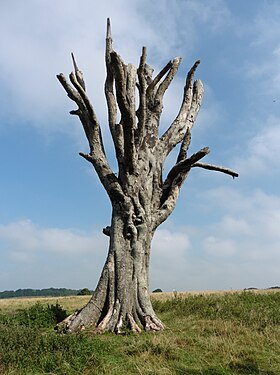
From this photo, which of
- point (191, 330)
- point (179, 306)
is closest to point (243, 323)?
point (191, 330)

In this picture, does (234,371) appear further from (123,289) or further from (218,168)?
(218,168)

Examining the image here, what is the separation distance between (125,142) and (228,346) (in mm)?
6077

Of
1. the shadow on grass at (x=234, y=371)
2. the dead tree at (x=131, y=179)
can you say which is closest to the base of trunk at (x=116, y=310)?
the dead tree at (x=131, y=179)

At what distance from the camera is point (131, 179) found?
1246 cm

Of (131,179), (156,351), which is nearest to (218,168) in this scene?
(131,179)

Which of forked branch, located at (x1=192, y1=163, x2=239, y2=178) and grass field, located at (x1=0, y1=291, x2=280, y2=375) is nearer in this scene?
grass field, located at (x1=0, y1=291, x2=280, y2=375)

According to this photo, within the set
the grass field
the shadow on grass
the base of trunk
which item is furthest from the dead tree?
the shadow on grass

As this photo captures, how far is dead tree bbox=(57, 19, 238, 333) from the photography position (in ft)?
37.0

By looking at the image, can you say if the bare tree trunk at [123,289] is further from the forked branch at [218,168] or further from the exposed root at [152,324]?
the forked branch at [218,168]

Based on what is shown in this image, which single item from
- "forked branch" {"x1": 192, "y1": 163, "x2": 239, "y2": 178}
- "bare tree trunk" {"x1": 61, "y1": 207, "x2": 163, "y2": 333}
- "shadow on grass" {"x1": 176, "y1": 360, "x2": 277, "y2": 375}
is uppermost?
"forked branch" {"x1": 192, "y1": 163, "x2": 239, "y2": 178}

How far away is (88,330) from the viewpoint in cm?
1061

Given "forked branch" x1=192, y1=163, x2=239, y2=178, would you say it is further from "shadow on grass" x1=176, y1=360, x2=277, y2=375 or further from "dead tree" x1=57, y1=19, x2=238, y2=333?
"shadow on grass" x1=176, y1=360, x2=277, y2=375

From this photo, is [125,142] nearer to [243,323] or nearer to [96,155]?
[96,155]

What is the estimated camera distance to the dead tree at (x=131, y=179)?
11.3 meters
